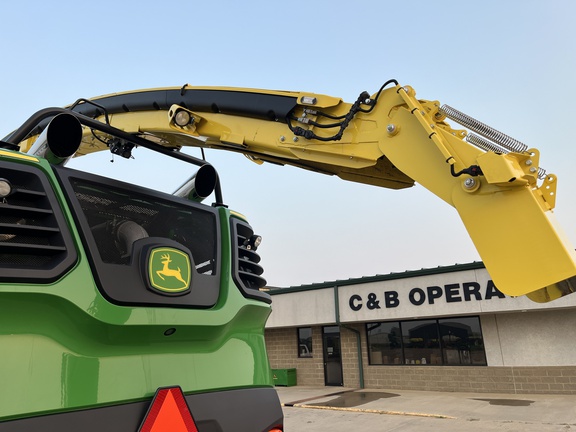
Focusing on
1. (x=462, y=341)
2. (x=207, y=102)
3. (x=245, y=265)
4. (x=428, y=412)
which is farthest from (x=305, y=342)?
(x=245, y=265)

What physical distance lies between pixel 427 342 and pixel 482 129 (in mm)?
13885

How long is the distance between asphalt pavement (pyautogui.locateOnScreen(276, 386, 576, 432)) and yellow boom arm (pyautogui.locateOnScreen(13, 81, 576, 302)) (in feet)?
25.0

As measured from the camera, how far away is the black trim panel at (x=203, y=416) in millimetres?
1466

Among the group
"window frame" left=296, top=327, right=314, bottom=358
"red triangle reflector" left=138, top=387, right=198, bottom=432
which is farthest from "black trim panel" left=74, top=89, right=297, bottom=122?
"window frame" left=296, top=327, right=314, bottom=358

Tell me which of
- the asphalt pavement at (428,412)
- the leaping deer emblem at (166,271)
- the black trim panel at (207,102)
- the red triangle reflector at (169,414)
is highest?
the black trim panel at (207,102)

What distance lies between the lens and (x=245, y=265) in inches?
104

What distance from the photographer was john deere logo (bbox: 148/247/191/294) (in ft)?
6.38

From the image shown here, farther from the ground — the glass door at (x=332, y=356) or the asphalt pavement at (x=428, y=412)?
the glass door at (x=332, y=356)

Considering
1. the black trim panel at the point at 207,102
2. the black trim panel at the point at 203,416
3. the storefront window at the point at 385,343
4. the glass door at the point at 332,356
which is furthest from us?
the glass door at the point at 332,356

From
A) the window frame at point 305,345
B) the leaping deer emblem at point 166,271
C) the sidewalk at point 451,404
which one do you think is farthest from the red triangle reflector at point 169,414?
the window frame at point 305,345

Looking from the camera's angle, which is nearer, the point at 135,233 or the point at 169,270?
the point at 169,270

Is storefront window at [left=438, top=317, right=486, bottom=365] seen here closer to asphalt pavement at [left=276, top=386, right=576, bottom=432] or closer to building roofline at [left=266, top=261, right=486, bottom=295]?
asphalt pavement at [left=276, top=386, right=576, bottom=432]

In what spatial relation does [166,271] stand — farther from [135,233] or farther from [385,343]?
[385,343]

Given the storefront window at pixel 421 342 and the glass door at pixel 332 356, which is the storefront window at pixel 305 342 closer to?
the glass door at pixel 332 356
